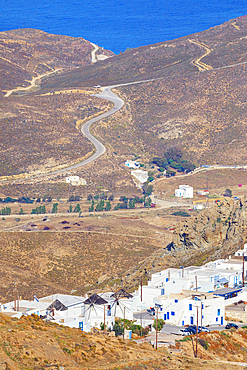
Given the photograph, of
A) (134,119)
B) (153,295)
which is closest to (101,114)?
(134,119)

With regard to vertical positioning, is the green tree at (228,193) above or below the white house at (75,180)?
below

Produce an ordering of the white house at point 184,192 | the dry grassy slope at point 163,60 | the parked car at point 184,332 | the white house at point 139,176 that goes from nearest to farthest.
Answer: the parked car at point 184,332
the white house at point 184,192
the white house at point 139,176
the dry grassy slope at point 163,60

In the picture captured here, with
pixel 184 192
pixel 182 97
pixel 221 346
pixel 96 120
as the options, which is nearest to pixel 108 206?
pixel 184 192

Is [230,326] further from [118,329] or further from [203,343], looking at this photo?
[118,329]

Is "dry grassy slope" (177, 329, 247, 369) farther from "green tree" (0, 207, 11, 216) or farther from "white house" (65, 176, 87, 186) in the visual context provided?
"white house" (65, 176, 87, 186)

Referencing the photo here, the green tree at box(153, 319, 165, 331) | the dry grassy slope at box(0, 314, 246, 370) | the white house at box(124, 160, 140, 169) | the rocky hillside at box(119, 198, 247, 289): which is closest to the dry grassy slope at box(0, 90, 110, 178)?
the white house at box(124, 160, 140, 169)

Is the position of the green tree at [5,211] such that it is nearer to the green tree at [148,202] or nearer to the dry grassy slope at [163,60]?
the green tree at [148,202]

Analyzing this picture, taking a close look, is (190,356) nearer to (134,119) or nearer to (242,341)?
(242,341)

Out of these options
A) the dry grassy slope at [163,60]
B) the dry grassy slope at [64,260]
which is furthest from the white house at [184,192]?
the dry grassy slope at [163,60]
